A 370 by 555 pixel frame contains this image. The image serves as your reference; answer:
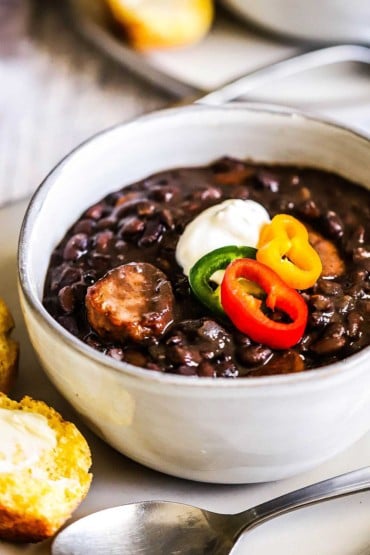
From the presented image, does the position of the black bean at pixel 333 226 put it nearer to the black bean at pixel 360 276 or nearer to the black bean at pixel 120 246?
the black bean at pixel 360 276

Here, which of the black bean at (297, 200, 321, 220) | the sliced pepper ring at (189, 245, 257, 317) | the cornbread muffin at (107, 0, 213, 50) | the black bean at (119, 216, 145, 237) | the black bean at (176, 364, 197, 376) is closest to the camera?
the black bean at (176, 364, 197, 376)

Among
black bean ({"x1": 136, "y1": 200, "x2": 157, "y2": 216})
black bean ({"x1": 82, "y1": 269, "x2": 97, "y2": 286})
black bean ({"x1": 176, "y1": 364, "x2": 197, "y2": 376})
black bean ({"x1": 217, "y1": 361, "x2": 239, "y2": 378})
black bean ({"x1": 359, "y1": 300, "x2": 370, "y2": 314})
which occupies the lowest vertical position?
black bean ({"x1": 82, "y1": 269, "x2": 97, "y2": 286})

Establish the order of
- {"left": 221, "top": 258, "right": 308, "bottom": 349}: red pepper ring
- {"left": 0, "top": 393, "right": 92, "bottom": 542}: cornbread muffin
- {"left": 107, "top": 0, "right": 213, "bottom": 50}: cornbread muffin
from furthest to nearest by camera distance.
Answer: {"left": 107, "top": 0, "right": 213, "bottom": 50}: cornbread muffin
{"left": 221, "top": 258, "right": 308, "bottom": 349}: red pepper ring
{"left": 0, "top": 393, "right": 92, "bottom": 542}: cornbread muffin

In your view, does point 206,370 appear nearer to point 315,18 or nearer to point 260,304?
point 260,304

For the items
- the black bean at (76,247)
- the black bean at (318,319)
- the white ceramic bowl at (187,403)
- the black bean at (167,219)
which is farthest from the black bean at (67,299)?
the black bean at (318,319)

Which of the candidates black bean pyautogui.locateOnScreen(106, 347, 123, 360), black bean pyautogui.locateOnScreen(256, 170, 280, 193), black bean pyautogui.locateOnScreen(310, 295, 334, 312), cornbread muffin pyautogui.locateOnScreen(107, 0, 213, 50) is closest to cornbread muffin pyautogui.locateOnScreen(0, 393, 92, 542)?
black bean pyautogui.locateOnScreen(106, 347, 123, 360)

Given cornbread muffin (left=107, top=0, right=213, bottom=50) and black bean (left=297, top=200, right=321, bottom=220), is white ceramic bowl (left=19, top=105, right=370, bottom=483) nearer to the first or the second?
black bean (left=297, top=200, right=321, bottom=220)
